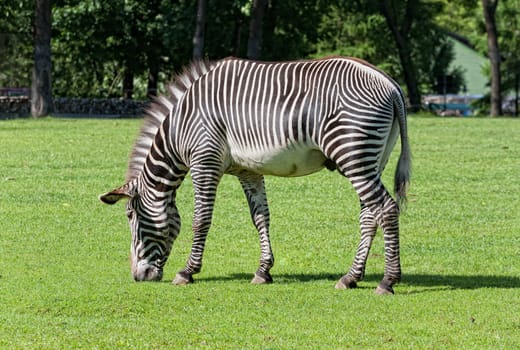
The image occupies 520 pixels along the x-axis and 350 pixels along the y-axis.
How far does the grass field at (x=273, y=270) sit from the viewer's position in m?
8.95

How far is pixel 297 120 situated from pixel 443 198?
28.9 feet

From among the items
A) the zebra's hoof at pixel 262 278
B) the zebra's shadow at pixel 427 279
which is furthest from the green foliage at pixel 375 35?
the zebra's hoof at pixel 262 278

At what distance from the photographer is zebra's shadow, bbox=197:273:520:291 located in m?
11.4

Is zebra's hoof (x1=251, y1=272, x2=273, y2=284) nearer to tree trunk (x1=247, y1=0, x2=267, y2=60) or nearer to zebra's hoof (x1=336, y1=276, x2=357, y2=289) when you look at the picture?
zebra's hoof (x1=336, y1=276, x2=357, y2=289)

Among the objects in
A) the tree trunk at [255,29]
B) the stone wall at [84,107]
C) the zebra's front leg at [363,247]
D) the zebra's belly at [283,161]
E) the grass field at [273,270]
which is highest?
the tree trunk at [255,29]

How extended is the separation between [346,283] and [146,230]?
2.20 meters

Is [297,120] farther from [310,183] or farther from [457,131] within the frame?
[457,131]

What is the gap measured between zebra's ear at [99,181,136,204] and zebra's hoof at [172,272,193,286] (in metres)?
0.98

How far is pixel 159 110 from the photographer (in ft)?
38.6

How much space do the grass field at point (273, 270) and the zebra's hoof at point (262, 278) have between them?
0.14m

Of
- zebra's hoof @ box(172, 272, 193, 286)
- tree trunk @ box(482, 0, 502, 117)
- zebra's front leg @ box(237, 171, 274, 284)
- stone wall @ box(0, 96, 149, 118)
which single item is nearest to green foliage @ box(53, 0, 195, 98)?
stone wall @ box(0, 96, 149, 118)

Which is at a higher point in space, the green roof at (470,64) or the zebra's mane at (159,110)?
the zebra's mane at (159,110)

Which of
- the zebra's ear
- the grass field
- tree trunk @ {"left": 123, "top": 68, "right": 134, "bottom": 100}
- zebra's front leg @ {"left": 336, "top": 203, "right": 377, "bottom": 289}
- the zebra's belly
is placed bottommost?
tree trunk @ {"left": 123, "top": 68, "right": 134, "bottom": 100}

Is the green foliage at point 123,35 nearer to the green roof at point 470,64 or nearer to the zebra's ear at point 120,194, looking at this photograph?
the zebra's ear at point 120,194
